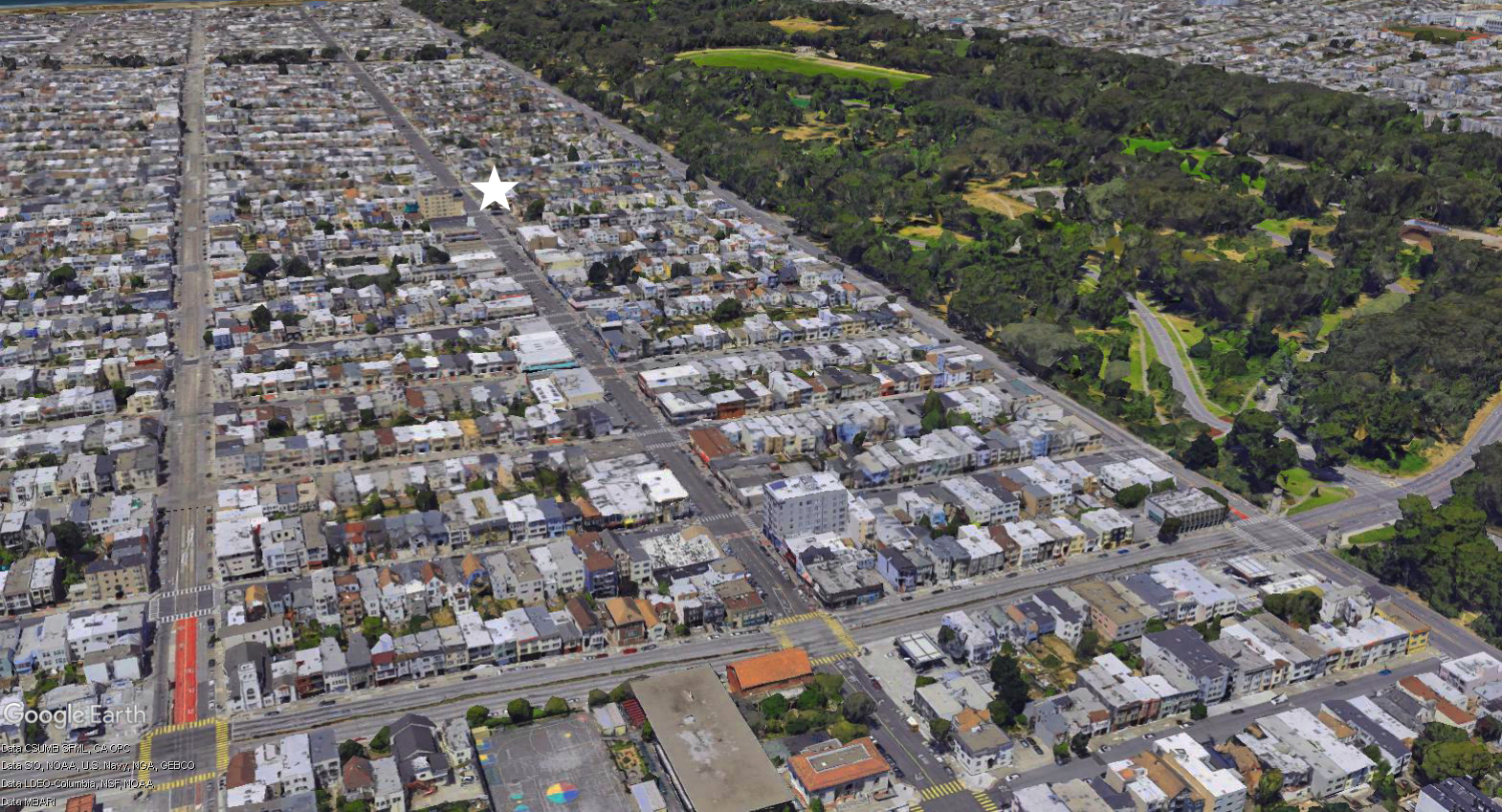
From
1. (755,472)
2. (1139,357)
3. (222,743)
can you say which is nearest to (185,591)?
(222,743)

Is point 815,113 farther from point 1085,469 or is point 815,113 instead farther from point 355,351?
point 1085,469

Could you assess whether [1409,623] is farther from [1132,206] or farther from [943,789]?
[1132,206]

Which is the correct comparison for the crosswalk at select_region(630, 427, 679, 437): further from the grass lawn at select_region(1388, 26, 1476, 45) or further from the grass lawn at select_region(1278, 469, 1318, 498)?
the grass lawn at select_region(1388, 26, 1476, 45)

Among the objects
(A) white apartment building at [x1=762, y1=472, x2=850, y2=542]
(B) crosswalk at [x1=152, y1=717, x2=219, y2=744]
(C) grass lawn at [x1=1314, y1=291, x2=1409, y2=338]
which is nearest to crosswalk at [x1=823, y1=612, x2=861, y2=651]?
(A) white apartment building at [x1=762, y1=472, x2=850, y2=542]

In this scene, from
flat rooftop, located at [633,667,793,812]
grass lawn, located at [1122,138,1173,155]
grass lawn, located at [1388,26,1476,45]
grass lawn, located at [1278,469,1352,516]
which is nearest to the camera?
flat rooftop, located at [633,667,793,812]

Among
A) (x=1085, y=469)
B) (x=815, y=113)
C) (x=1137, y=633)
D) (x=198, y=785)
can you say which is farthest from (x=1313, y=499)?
(x=815, y=113)

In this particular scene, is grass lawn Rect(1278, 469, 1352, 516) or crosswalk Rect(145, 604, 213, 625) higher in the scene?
grass lawn Rect(1278, 469, 1352, 516)

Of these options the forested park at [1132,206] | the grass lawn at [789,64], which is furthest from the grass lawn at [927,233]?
the grass lawn at [789,64]
